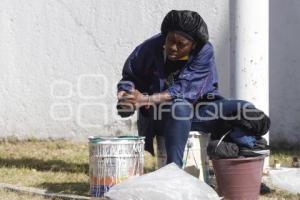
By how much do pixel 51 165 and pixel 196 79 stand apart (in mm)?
2043

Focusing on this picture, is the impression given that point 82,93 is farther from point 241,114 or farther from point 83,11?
point 241,114

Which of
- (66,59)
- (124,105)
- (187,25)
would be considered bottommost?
(124,105)

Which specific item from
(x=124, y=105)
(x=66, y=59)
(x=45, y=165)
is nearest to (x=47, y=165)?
(x=45, y=165)

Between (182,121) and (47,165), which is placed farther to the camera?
(47,165)

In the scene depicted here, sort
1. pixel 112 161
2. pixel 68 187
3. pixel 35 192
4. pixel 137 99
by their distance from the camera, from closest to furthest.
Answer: pixel 112 161 < pixel 137 99 < pixel 35 192 < pixel 68 187

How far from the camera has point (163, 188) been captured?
4816 mm

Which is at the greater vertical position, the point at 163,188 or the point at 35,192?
the point at 163,188

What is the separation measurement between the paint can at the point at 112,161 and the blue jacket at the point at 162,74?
50 centimetres

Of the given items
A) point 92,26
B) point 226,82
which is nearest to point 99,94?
point 92,26

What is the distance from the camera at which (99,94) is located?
7.96 meters

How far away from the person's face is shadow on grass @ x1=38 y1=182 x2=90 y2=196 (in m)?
1.22

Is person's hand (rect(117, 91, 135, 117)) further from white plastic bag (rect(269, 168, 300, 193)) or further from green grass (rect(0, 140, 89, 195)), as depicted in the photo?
white plastic bag (rect(269, 168, 300, 193))

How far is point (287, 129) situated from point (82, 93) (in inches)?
82.5

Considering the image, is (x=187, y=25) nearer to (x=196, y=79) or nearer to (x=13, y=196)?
(x=196, y=79)
